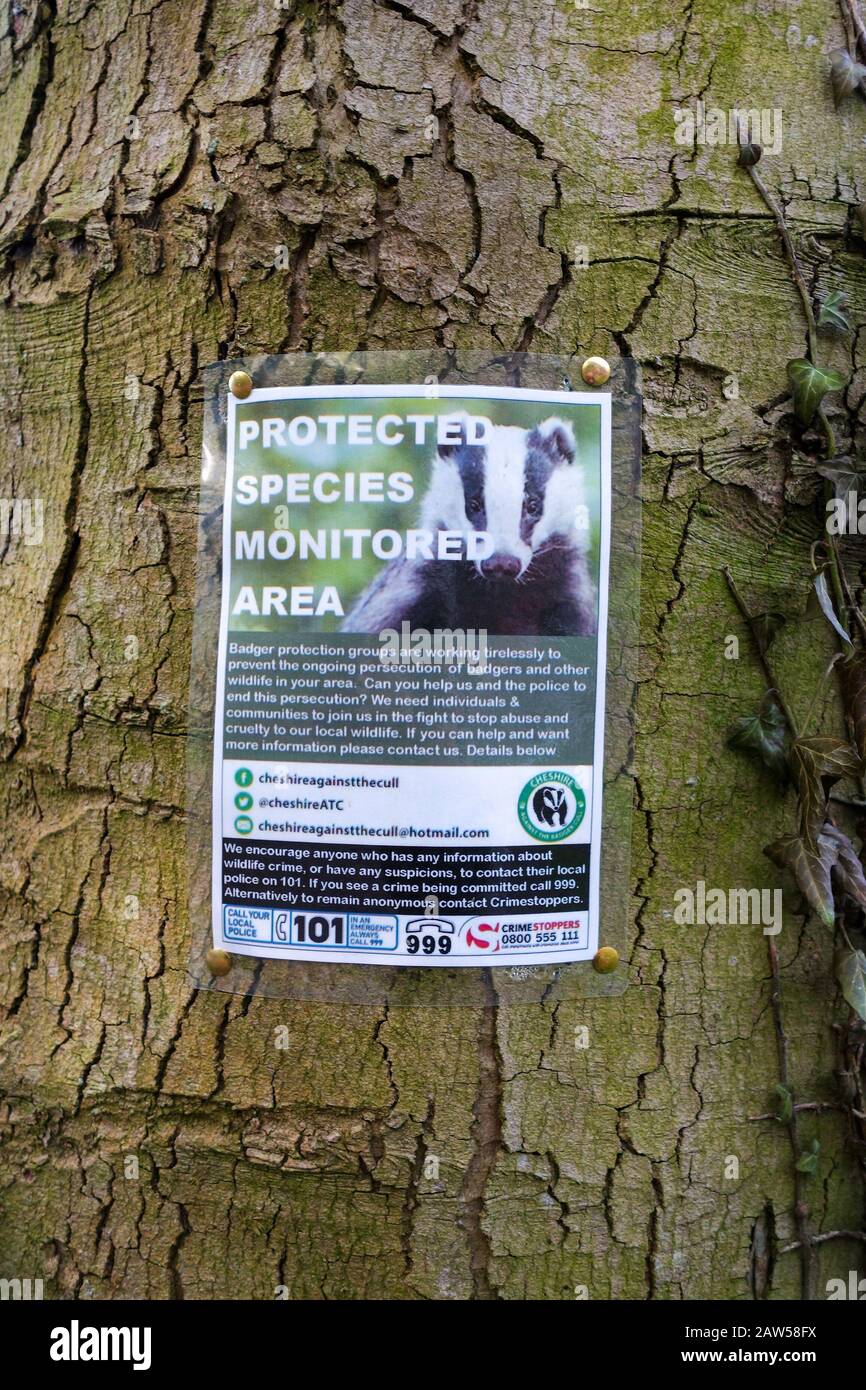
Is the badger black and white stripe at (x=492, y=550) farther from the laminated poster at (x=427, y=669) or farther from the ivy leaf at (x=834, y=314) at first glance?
the ivy leaf at (x=834, y=314)

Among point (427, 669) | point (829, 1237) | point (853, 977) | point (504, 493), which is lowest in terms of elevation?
point (829, 1237)

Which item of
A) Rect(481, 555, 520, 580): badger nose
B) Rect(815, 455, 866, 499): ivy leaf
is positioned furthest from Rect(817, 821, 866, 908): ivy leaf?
Rect(481, 555, 520, 580): badger nose

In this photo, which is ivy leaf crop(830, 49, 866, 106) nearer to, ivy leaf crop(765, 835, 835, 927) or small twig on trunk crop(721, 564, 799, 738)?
small twig on trunk crop(721, 564, 799, 738)

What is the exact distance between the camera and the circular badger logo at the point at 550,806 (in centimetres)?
134

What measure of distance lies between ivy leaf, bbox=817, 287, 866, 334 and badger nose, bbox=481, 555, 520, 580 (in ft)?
1.97

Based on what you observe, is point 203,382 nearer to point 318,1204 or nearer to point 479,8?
point 479,8

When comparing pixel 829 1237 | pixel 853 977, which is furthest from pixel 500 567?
pixel 829 1237

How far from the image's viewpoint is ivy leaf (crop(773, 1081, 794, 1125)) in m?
1.43

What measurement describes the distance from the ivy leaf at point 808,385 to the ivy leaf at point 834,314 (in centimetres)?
7

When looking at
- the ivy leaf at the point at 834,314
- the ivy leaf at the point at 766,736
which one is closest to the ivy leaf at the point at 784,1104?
the ivy leaf at the point at 766,736

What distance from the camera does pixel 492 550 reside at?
1.33 metres

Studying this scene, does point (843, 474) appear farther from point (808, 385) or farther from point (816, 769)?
point (816, 769)

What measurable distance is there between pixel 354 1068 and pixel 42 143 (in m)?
1.52

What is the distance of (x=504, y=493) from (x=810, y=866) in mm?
693
